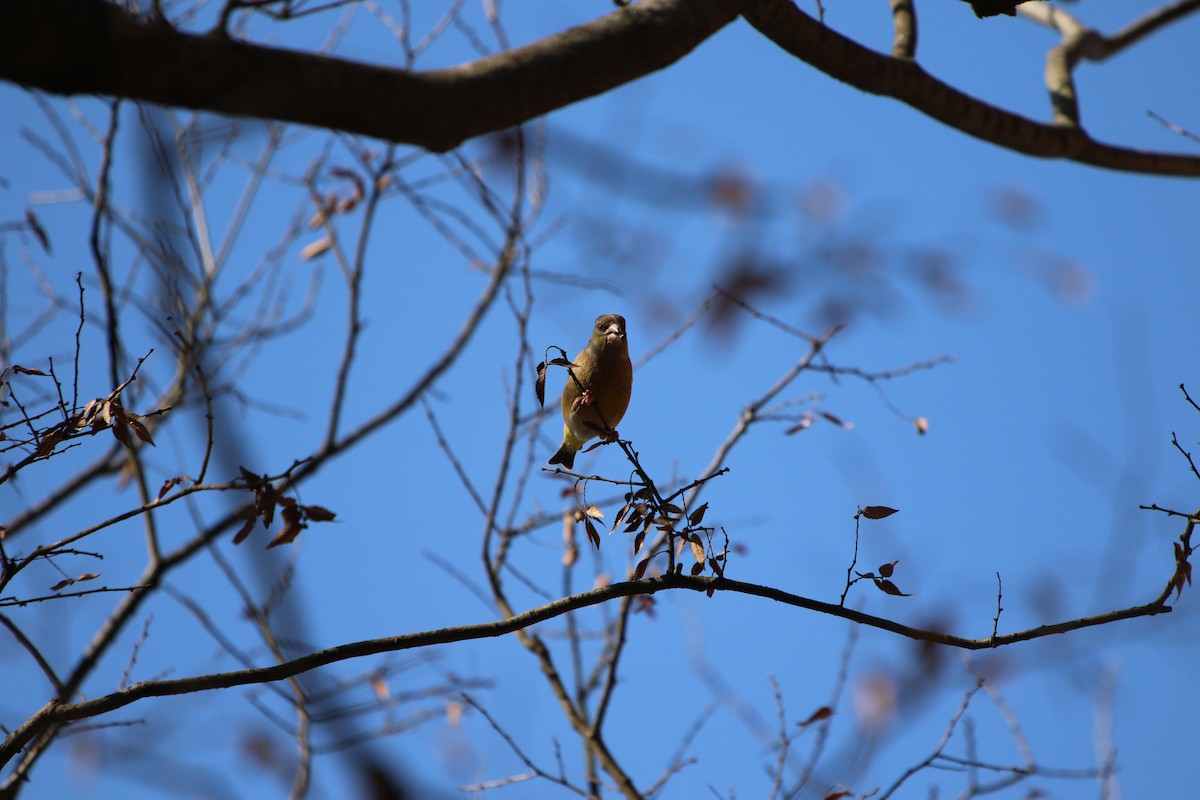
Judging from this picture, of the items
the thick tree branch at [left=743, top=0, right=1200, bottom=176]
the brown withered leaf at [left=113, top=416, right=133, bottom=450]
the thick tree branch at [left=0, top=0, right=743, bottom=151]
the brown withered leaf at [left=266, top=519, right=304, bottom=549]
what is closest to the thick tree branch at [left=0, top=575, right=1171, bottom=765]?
the brown withered leaf at [left=266, top=519, right=304, bottom=549]

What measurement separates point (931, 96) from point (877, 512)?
6.42 feet

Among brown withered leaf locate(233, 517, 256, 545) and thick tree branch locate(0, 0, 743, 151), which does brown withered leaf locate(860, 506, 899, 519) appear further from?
brown withered leaf locate(233, 517, 256, 545)

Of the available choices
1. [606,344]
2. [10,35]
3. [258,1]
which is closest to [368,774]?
[10,35]

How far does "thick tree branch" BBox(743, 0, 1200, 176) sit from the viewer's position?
318 centimetres

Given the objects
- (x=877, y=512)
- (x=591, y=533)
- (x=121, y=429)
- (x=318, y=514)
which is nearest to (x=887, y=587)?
(x=877, y=512)

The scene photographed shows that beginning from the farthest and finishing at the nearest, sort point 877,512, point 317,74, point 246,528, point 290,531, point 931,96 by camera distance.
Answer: point 931,96, point 290,531, point 877,512, point 317,74, point 246,528

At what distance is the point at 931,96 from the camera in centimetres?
388

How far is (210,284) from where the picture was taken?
6703 mm

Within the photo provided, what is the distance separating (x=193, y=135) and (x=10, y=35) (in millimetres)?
1435

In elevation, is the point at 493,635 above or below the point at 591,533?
below

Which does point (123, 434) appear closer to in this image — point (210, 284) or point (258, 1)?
point (258, 1)

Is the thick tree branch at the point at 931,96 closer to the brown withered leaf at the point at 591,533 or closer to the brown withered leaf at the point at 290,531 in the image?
the brown withered leaf at the point at 591,533

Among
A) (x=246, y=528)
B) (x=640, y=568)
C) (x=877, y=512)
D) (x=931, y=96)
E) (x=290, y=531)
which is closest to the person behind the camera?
(x=246, y=528)

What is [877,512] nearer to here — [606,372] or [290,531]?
[290,531]
